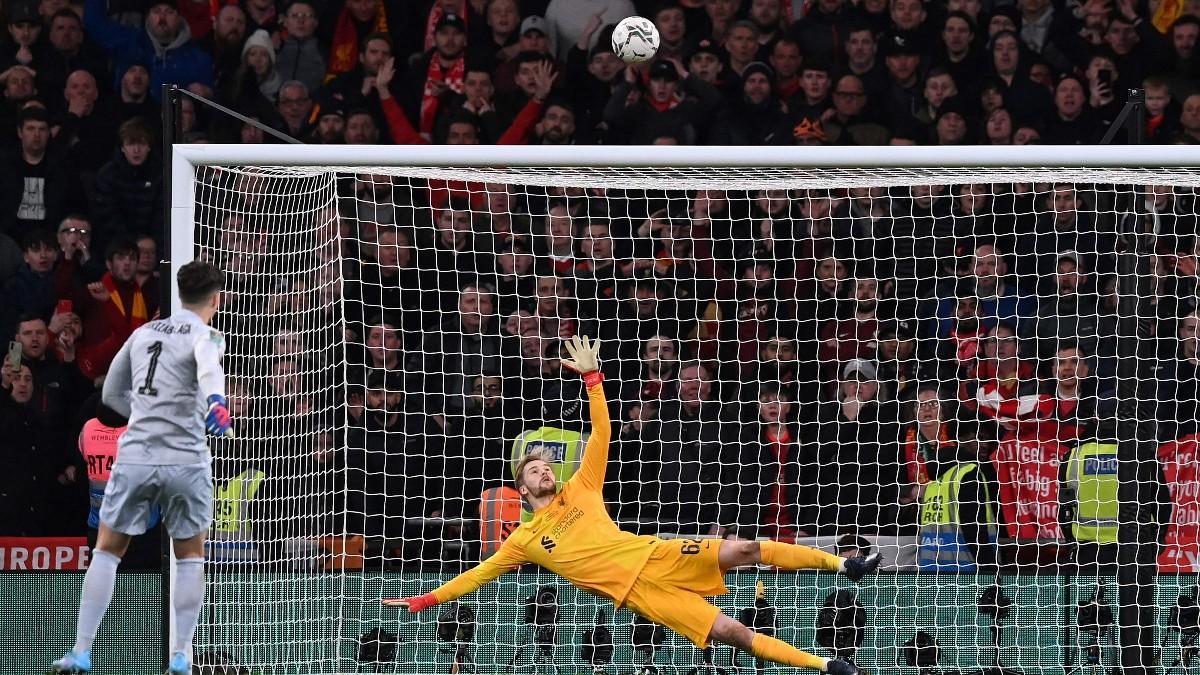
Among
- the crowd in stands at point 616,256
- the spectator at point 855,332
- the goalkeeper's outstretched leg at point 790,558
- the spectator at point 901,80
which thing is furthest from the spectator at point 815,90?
the goalkeeper's outstretched leg at point 790,558

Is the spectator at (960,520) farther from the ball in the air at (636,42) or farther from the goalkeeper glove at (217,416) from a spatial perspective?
the goalkeeper glove at (217,416)

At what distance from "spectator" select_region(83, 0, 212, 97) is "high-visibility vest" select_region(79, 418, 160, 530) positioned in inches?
110

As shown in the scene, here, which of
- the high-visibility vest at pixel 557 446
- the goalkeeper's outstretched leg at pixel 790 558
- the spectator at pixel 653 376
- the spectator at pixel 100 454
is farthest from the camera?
the spectator at pixel 653 376

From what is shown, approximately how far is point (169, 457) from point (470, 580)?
6.25 feet

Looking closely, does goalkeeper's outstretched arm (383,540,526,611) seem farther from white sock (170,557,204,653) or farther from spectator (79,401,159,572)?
spectator (79,401,159,572)

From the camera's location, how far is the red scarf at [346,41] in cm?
1162

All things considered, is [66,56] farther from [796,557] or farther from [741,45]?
[796,557]

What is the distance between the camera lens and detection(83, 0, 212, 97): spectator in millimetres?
11477

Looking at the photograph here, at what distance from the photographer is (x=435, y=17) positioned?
11477 mm

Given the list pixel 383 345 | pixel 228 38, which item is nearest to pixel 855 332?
pixel 383 345

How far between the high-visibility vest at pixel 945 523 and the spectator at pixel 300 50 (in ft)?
16.0

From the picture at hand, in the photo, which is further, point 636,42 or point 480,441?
point 480,441

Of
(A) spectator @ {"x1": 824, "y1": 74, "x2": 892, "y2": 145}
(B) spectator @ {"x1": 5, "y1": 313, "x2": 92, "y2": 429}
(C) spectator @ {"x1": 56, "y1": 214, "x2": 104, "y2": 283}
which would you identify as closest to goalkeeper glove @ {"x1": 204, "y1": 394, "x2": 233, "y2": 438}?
(B) spectator @ {"x1": 5, "y1": 313, "x2": 92, "y2": 429}

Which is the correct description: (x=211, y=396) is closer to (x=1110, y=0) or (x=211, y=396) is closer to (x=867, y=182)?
(x=867, y=182)
